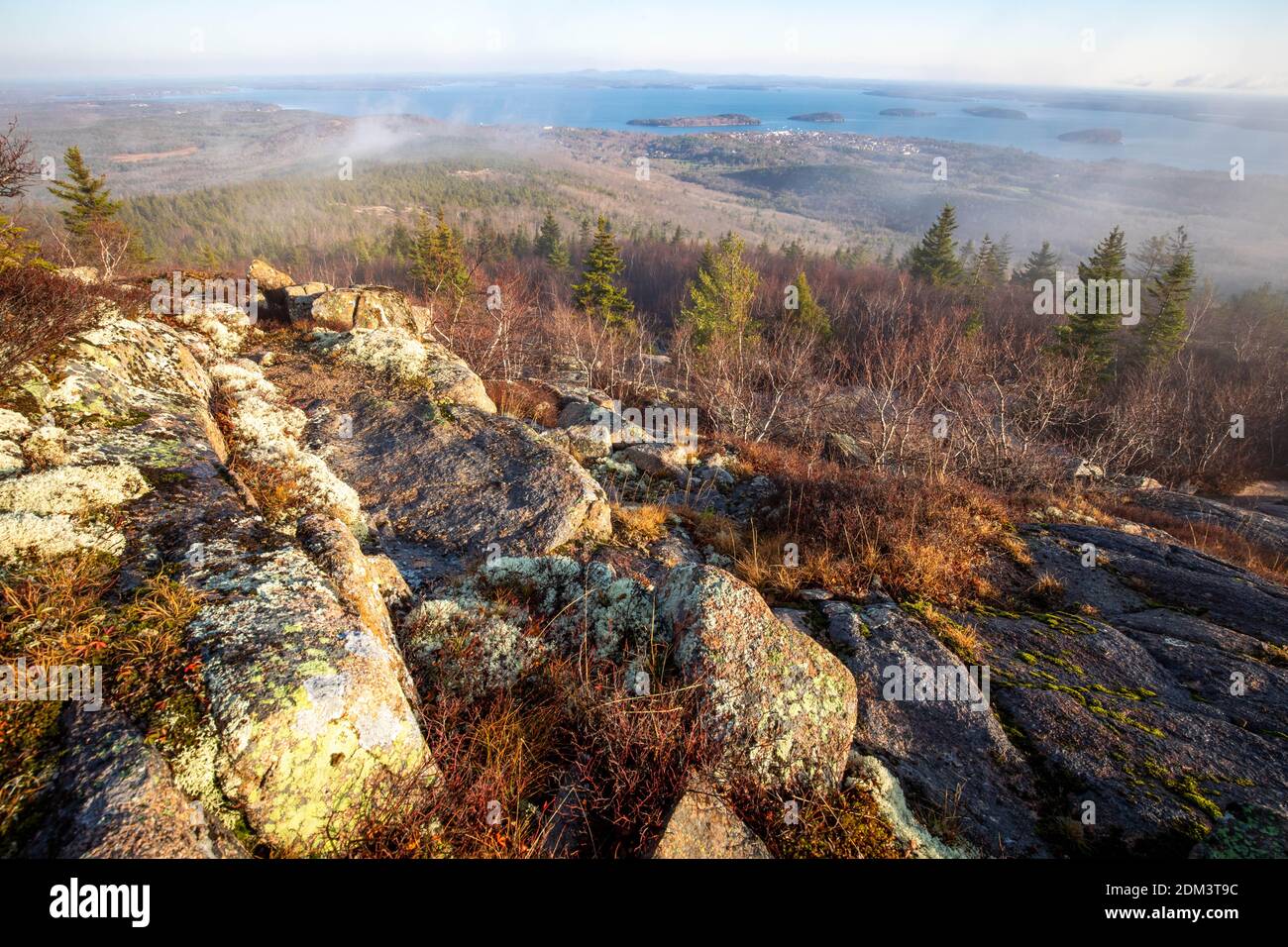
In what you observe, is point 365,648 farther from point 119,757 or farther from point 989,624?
point 989,624

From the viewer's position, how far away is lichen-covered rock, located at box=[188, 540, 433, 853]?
2.87 metres

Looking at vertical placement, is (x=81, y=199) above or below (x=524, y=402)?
above

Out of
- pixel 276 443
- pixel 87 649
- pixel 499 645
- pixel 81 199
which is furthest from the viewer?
pixel 81 199

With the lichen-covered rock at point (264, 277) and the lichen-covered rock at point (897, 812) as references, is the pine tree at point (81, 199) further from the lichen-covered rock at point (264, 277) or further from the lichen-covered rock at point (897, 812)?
the lichen-covered rock at point (897, 812)

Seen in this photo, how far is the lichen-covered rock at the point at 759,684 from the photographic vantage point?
3.95 m

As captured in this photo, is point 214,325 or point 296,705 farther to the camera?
point 214,325

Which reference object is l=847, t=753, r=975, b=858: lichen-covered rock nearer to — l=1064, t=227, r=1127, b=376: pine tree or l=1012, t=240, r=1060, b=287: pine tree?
l=1064, t=227, r=1127, b=376: pine tree

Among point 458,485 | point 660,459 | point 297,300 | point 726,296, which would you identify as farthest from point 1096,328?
point 297,300

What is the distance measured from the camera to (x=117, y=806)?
7.86ft

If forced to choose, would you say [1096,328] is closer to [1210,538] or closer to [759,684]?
[1210,538]

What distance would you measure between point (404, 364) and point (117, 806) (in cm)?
998

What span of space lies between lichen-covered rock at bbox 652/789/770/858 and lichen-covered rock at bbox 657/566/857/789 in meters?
0.44

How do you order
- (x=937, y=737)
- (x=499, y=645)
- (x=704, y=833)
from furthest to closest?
1. (x=937, y=737)
2. (x=499, y=645)
3. (x=704, y=833)

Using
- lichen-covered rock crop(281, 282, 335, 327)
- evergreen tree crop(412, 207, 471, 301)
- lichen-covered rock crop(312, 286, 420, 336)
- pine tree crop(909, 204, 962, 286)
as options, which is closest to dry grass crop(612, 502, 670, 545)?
lichen-covered rock crop(312, 286, 420, 336)
